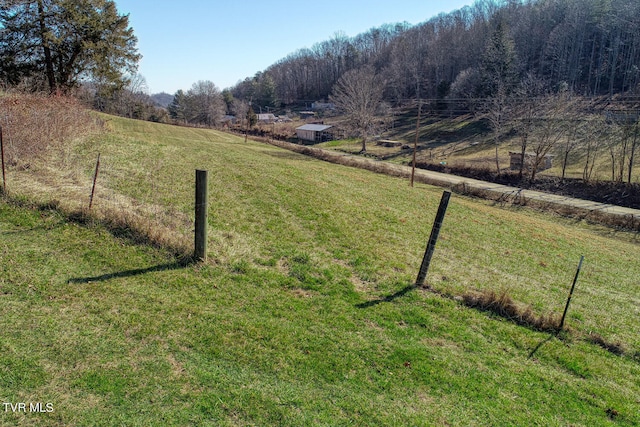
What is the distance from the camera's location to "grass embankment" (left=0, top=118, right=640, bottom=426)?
4.28 meters

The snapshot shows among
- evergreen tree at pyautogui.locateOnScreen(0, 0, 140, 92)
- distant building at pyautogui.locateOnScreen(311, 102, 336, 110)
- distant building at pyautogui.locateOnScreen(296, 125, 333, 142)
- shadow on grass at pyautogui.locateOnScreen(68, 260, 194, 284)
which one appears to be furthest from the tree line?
shadow on grass at pyautogui.locateOnScreen(68, 260, 194, 284)

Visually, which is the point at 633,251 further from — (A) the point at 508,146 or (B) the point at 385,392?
(A) the point at 508,146

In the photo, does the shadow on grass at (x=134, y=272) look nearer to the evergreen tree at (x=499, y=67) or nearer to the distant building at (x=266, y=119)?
the evergreen tree at (x=499, y=67)

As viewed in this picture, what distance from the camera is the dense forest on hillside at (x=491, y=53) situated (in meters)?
63.5

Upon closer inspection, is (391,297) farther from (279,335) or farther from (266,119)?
(266,119)

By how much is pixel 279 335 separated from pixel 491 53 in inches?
2716

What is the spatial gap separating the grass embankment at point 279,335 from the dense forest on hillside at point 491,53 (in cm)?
5750

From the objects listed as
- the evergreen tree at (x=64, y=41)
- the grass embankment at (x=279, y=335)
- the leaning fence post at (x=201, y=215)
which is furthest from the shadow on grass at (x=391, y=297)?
the evergreen tree at (x=64, y=41)

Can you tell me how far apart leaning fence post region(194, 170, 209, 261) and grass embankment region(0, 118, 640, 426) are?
0.38 metres

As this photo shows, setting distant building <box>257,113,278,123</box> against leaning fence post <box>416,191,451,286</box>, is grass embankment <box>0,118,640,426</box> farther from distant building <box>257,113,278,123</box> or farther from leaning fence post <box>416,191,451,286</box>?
distant building <box>257,113,278,123</box>

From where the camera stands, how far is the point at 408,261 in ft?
32.4

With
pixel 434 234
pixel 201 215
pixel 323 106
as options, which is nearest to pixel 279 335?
pixel 201 215

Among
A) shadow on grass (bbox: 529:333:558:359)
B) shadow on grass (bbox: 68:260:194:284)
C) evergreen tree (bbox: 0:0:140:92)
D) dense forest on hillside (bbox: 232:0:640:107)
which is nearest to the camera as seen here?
shadow on grass (bbox: 529:333:558:359)

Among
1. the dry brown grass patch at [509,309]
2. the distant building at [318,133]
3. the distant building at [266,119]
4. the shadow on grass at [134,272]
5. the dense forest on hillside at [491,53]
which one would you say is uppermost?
the dense forest on hillside at [491,53]
